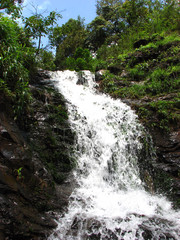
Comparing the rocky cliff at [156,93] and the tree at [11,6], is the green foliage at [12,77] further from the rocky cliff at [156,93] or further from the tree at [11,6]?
the rocky cliff at [156,93]

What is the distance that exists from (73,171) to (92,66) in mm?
9500

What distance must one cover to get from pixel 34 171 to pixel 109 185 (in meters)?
2.29

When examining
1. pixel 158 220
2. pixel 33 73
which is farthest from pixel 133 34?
pixel 158 220

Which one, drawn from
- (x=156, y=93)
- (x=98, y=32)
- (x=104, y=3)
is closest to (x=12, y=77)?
(x=156, y=93)

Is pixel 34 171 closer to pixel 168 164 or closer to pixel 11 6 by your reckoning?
pixel 168 164

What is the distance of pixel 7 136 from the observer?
3.91 meters

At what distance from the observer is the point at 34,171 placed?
13.6 feet

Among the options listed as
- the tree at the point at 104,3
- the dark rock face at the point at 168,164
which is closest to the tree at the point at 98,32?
the tree at the point at 104,3

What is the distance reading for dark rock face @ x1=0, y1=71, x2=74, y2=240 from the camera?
304 cm

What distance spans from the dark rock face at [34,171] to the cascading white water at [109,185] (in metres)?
0.32

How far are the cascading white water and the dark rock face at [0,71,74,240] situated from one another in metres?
0.32

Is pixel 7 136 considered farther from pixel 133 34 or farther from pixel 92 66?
pixel 133 34

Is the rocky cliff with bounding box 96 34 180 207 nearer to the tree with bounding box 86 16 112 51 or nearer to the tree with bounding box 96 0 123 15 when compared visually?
the tree with bounding box 86 16 112 51

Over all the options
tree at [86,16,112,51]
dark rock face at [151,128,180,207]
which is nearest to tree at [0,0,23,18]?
dark rock face at [151,128,180,207]
